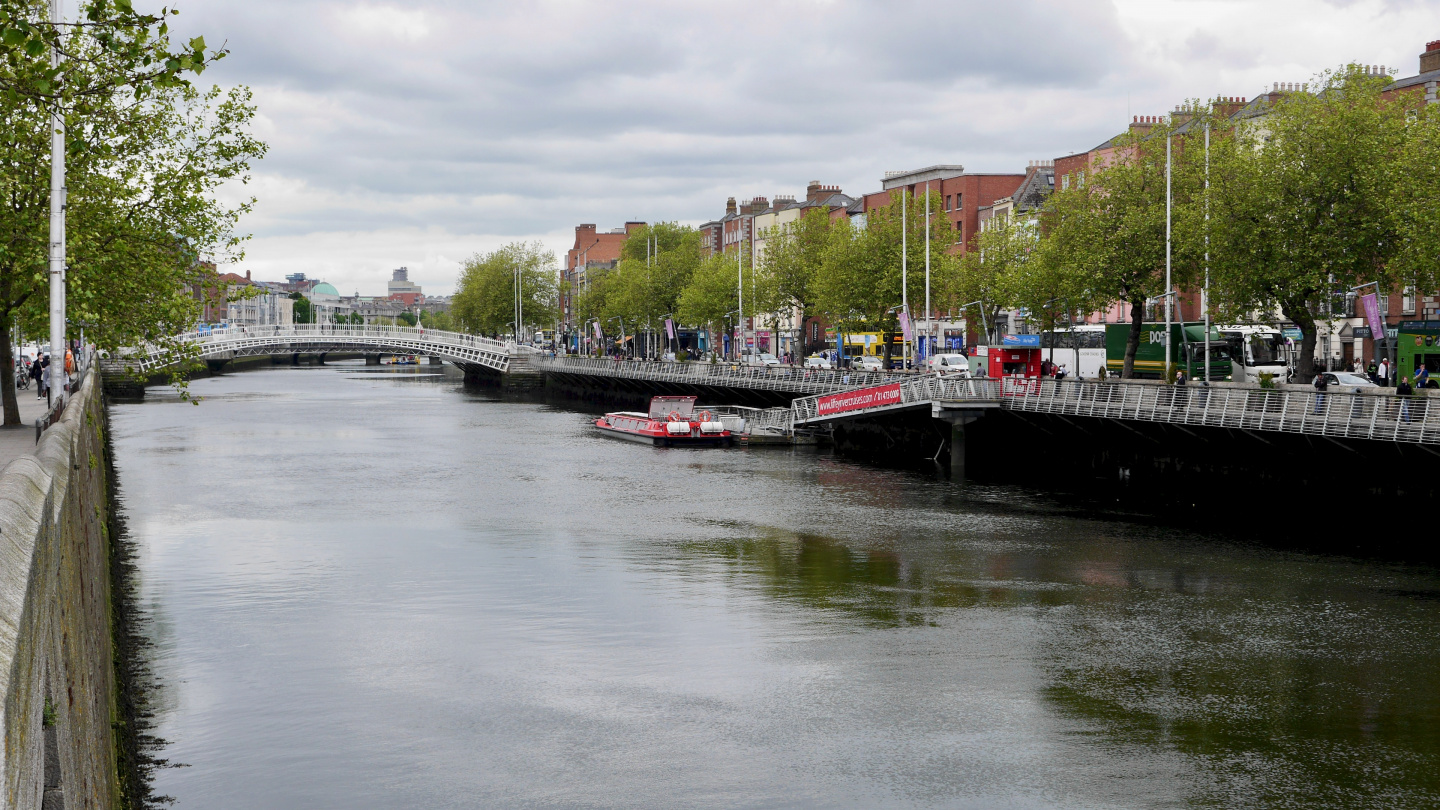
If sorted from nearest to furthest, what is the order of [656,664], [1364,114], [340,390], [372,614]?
[656,664], [372,614], [1364,114], [340,390]

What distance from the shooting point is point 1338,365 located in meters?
59.8

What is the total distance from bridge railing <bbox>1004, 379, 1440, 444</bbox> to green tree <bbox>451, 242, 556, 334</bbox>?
98436mm

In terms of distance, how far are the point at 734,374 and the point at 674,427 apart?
19428mm

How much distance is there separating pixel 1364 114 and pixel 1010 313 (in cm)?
4438

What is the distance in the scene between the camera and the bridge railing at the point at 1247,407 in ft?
102

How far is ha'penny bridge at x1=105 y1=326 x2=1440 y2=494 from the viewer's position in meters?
32.9

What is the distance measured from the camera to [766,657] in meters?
20.2

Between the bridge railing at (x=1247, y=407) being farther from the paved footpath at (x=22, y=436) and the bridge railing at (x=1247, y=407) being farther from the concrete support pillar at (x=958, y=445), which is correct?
the paved footpath at (x=22, y=436)

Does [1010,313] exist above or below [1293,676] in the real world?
above

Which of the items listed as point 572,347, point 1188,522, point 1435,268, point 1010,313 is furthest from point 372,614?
point 572,347

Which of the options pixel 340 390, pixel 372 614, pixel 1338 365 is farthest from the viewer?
pixel 340 390

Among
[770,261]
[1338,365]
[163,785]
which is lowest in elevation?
[163,785]

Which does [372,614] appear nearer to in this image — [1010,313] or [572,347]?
[1010,313]

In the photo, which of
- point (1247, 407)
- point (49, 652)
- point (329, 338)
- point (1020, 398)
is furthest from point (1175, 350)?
point (329, 338)
